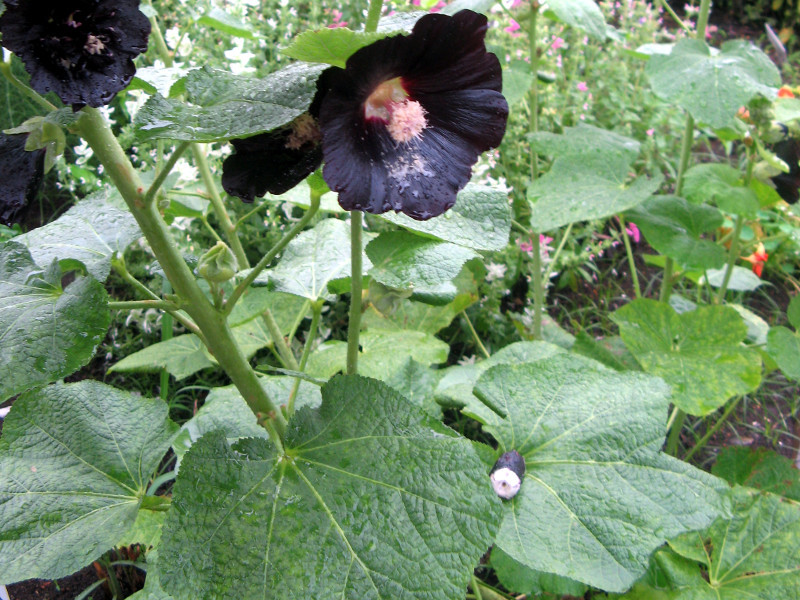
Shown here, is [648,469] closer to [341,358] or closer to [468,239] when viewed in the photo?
[468,239]

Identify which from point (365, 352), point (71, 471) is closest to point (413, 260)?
point (71, 471)

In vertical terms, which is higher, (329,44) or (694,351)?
(329,44)

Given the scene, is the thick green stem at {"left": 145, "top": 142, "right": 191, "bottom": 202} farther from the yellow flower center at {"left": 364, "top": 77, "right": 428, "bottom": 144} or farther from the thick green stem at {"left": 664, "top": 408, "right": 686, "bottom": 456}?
the thick green stem at {"left": 664, "top": 408, "right": 686, "bottom": 456}

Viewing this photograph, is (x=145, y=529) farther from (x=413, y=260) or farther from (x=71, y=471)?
(x=413, y=260)

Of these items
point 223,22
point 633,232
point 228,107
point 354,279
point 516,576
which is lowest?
point 633,232

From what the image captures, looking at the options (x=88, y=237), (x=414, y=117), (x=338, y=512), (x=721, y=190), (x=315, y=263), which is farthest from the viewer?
(x=721, y=190)

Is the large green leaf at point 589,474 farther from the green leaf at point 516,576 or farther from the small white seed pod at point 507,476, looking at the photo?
the green leaf at point 516,576

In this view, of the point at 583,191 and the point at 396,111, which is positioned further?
the point at 583,191
